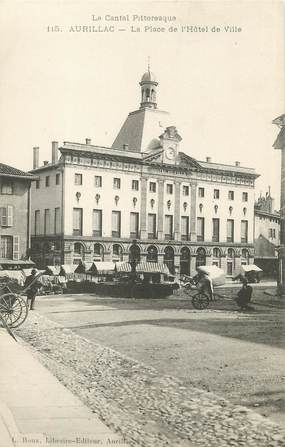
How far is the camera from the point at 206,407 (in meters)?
6.25

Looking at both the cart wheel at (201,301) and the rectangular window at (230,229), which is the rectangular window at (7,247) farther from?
the rectangular window at (230,229)

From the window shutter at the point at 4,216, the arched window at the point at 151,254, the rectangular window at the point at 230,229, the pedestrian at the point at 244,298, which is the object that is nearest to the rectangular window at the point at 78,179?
the arched window at the point at 151,254

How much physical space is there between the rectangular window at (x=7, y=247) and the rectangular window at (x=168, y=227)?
56.0 feet

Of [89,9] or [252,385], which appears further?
[89,9]

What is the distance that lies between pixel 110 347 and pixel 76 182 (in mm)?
32051

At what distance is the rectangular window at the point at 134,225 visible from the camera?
45.4 meters

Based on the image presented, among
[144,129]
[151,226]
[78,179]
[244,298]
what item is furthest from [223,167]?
[244,298]

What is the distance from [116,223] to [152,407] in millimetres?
38209

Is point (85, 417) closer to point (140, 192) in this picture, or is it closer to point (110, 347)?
point (110, 347)

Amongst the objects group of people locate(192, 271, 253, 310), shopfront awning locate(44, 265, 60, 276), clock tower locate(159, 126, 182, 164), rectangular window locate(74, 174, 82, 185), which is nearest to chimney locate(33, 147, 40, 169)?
rectangular window locate(74, 174, 82, 185)

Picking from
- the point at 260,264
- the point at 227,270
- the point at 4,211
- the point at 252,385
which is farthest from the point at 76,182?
the point at 252,385

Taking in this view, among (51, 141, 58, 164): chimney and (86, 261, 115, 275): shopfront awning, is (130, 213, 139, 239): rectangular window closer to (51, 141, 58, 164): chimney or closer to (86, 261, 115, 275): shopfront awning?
(51, 141, 58, 164): chimney

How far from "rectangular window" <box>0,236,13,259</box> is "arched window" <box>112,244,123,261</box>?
479 inches

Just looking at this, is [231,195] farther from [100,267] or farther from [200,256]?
[100,267]
